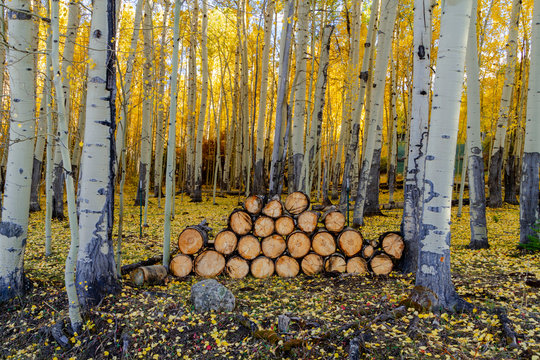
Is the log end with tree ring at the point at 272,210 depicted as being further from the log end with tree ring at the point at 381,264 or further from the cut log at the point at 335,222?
the log end with tree ring at the point at 381,264

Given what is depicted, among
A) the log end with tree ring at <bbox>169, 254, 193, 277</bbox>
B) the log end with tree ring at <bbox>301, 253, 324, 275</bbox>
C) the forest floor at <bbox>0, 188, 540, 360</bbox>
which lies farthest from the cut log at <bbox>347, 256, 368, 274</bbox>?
the log end with tree ring at <bbox>169, 254, 193, 277</bbox>

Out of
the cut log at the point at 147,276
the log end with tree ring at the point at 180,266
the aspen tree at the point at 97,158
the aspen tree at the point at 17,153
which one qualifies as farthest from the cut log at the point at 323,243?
the aspen tree at the point at 17,153

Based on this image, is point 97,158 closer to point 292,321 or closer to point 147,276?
point 147,276

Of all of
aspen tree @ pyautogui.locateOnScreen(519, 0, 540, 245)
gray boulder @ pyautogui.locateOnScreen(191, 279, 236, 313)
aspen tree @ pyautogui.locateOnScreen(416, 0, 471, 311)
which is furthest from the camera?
aspen tree @ pyautogui.locateOnScreen(519, 0, 540, 245)

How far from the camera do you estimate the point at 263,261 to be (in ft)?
14.0

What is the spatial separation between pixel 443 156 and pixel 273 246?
237cm

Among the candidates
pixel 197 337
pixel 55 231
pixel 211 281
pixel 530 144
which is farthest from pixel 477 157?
pixel 55 231

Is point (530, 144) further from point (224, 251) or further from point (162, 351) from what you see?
point (162, 351)

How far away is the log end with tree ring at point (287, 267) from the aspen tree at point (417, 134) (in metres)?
1.40

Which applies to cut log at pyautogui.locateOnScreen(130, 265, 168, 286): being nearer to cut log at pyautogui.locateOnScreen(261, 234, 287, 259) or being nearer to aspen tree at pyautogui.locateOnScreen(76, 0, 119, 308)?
aspen tree at pyautogui.locateOnScreen(76, 0, 119, 308)

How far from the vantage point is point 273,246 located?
4.32 m

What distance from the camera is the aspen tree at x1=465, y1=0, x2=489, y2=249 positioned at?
5.13m

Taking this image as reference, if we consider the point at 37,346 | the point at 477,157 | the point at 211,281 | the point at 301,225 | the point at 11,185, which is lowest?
the point at 37,346

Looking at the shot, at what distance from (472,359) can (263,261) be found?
2.54 m
